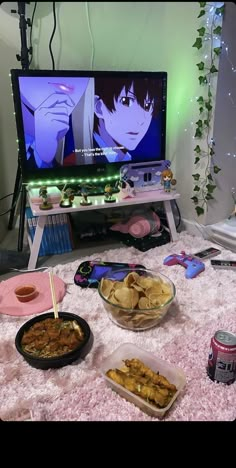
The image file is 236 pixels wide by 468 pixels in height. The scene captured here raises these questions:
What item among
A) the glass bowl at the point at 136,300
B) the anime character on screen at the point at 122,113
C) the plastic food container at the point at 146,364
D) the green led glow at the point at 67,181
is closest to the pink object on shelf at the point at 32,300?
the glass bowl at the point at 136,300

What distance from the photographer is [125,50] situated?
2.13 meters

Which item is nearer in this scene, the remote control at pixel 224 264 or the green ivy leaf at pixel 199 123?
the remote control at pixel 224 264

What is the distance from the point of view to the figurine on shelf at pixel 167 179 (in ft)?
6.19

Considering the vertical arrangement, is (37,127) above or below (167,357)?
above

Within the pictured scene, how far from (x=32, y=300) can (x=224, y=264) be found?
909mm

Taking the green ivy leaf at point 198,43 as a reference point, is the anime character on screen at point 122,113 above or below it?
below

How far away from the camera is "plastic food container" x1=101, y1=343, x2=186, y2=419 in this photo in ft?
2.92

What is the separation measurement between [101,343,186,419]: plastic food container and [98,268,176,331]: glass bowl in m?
0.11

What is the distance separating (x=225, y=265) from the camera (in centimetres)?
165

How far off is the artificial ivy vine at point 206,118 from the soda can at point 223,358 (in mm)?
1167

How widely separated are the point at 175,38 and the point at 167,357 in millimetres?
1749

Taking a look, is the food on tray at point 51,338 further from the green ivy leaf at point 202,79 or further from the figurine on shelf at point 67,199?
the green ivy leaf at point 202,79

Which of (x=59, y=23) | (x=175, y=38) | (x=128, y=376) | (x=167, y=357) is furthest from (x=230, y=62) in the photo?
(x=128, y=376)
